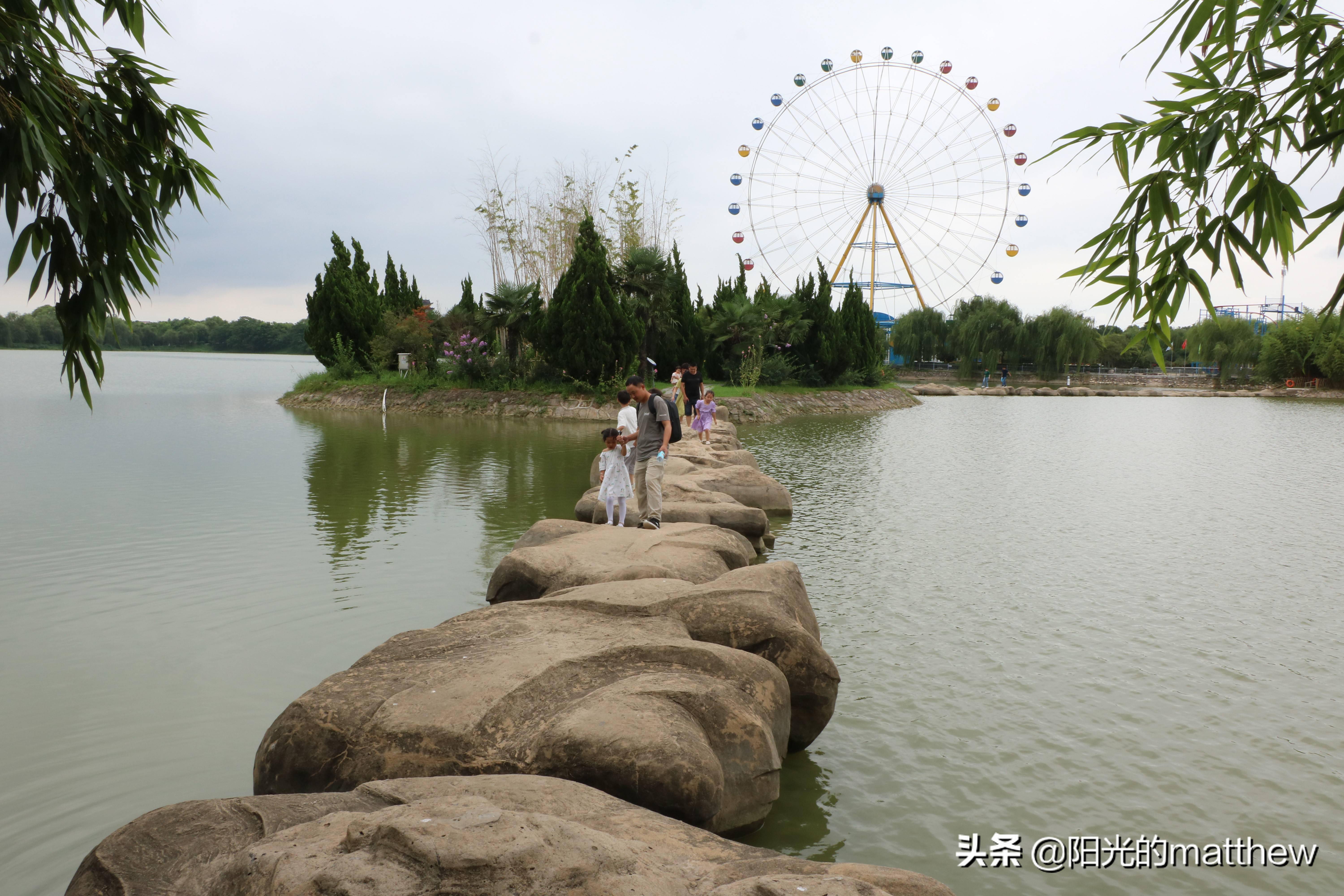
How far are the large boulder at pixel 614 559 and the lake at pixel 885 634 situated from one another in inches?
33.5

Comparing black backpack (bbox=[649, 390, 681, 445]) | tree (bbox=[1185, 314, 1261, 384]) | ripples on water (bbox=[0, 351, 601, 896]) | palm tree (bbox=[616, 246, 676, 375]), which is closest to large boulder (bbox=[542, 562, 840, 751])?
ripples on water (bbox=[0, 351, 601, 896])

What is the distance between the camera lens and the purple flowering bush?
89.0 ft

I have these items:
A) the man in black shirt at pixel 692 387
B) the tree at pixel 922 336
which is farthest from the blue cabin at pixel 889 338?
the man in black shirt at pixel 692 387

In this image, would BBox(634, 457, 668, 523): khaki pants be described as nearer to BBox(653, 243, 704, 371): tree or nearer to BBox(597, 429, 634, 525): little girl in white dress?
BBox(597, 429, 634, 525): little girl in white dress

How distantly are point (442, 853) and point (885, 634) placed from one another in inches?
181

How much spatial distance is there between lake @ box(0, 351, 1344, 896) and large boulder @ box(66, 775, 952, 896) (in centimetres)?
113

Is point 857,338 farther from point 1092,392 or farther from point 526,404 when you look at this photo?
point 1092,392

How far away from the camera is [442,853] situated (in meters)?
2.04

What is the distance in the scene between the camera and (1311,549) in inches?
351

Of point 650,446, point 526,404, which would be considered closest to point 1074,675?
point 650,446

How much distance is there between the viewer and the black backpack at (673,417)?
27.8ft

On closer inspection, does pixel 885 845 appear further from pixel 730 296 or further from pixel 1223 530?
pixel 730 296

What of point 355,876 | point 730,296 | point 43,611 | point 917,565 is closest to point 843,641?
point 917,565

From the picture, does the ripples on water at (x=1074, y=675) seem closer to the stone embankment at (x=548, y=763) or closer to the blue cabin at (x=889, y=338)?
the stone embankment at (x=548, y=763)
